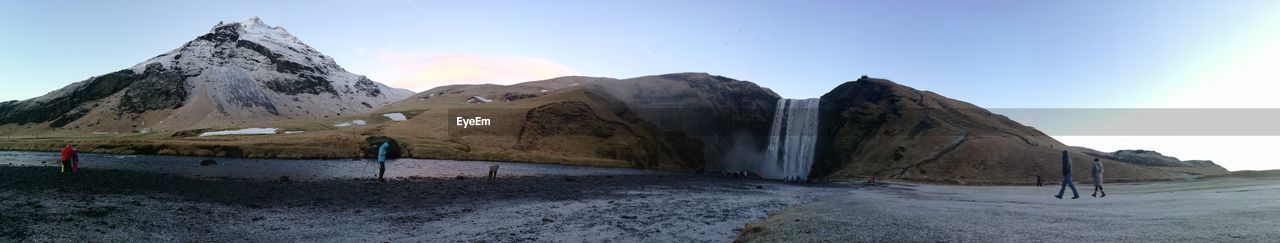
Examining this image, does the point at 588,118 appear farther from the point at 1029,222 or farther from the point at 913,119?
the point at 1029,222

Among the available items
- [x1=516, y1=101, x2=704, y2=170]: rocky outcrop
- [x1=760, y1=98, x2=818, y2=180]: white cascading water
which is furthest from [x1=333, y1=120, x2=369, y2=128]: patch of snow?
[x1=760, y1=98, x2=818, y2=180]: white cascading water

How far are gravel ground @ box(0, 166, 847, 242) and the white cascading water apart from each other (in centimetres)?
6972

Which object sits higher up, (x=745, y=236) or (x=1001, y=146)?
(x=1001, y=146)

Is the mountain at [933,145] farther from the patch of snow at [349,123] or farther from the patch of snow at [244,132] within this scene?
the patch of snow at [244,132]

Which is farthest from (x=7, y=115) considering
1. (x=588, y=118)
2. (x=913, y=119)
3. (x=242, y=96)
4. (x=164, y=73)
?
(x=913, y=119)

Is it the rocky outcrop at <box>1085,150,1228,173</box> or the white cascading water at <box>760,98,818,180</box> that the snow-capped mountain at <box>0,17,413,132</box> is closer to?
the white cascading water at <box>760,98,818,180</box>

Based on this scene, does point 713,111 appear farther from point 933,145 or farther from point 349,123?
point 349,123

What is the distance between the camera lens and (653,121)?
110 m

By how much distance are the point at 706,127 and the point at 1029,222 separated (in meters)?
96.9

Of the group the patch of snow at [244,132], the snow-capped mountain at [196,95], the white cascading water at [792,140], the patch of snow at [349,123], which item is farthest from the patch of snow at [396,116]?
the white cascading water at [792,140]

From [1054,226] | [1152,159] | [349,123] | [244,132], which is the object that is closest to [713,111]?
[1152,159]

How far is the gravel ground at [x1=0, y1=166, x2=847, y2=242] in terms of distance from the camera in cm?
1475

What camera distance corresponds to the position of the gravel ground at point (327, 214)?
48.4 feet

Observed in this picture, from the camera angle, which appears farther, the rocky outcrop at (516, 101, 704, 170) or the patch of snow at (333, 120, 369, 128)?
the patch of snow at (333, 120, 369, 128)
